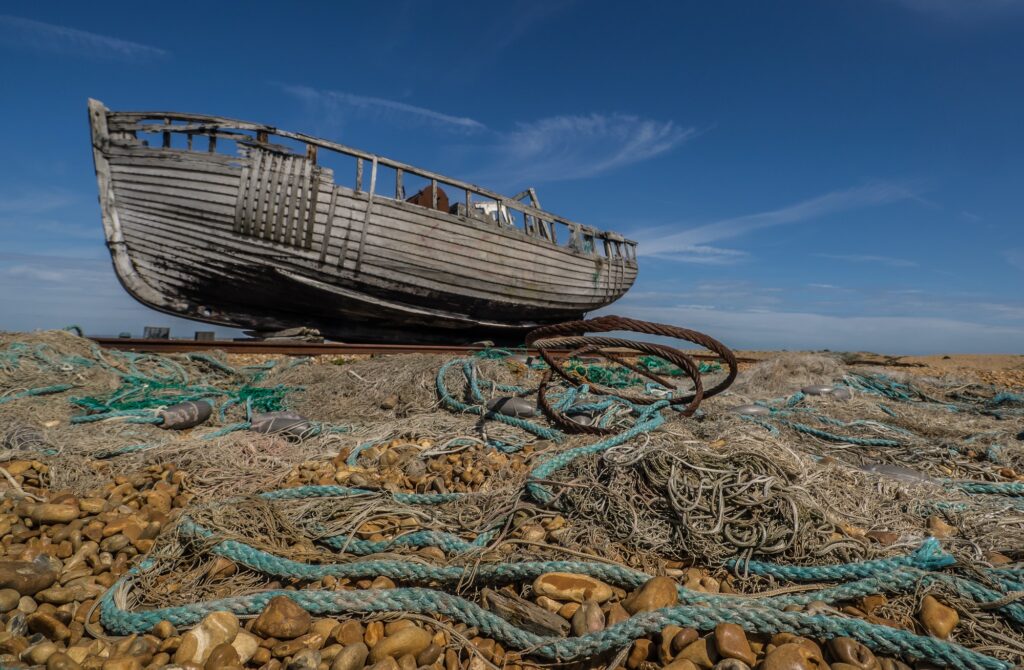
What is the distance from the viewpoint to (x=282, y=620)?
1802 mm

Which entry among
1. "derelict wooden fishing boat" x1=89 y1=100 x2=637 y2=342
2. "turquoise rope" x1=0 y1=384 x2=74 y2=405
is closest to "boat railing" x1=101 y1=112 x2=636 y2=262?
"derelict wooden fishing boat" x1=89 y1=100 x2=637 y2=342

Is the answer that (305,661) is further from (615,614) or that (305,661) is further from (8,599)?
(8,599)

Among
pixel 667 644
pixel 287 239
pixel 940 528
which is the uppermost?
pixel 287 239

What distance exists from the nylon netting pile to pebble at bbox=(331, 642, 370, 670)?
18cm

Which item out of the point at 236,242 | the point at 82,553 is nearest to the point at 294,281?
the point at 236,242

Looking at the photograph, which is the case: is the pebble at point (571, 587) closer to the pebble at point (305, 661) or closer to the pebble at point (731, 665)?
the pebble at point (731, 665)

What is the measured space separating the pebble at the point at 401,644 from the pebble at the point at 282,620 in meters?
0.28

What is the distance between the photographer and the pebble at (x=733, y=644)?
157cm

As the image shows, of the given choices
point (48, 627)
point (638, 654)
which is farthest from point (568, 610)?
point (48, 627)

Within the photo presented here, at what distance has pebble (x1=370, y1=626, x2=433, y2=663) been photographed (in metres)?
1.71

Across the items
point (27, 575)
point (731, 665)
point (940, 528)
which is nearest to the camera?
point (731, 665)

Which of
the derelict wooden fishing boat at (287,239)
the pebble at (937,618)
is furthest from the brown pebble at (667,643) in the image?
the derelict wooden fishing boat at (287,239)

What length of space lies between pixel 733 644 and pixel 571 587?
566 mm

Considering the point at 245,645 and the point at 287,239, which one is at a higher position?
the point at 287,239
